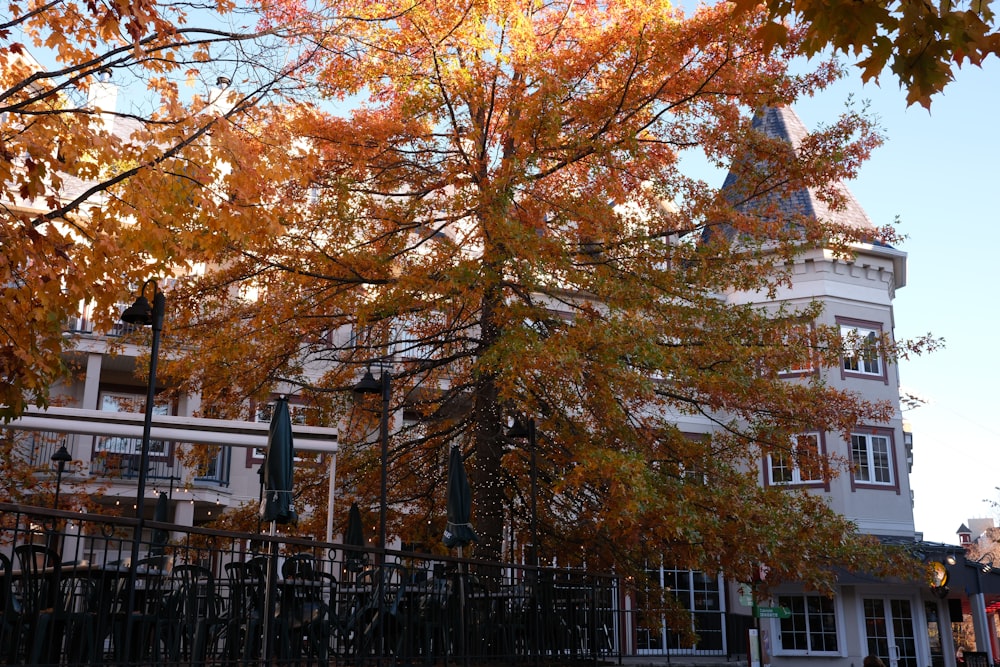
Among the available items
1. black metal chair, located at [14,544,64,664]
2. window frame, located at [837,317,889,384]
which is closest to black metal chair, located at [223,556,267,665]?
black metal chair, located at [14,544,64,664]

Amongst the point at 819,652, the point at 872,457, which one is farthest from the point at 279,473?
the point at 872,457

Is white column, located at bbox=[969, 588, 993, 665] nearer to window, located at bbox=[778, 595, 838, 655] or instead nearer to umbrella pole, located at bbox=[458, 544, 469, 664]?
window, located at bbox=[778, 595, 838, 655]

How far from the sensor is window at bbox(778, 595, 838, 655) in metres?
27.6

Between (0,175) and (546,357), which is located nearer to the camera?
(0,175)

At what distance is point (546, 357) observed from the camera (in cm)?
1208

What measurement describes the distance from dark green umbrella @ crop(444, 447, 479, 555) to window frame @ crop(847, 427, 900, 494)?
18.9m

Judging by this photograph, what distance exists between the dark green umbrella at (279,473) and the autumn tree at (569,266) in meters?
2.85

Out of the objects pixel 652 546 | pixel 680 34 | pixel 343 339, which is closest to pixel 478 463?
pixel 652 546

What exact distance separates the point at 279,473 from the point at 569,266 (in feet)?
16.7

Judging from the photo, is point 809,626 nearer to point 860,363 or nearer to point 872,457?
point 872,457

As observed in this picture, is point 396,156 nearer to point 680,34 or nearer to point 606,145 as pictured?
point 606,145

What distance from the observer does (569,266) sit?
13164 mm

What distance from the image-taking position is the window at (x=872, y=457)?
28250 millimetres

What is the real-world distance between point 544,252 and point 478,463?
4.04 meters
